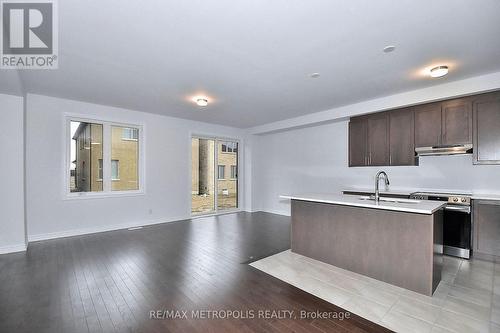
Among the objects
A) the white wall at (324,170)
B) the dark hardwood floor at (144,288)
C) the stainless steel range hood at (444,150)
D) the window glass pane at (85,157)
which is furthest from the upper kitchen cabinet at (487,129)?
the window glass pane at (85,157)

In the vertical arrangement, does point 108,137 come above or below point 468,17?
below

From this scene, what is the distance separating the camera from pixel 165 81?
3.52 m

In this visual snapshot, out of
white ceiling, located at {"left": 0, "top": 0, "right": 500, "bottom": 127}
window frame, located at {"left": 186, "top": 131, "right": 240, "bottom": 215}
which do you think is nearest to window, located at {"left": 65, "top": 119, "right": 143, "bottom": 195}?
white ceiling, located at {"left": 0, "top": 0, "right": 500, "bottom": 127}

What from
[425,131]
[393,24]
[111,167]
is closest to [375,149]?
[425,131]

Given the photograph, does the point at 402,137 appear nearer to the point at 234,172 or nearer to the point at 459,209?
the point at 459,209

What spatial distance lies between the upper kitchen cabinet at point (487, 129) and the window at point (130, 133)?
6518mm

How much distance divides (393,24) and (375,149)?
290 centimetres

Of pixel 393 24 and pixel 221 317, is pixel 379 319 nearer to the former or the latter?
pixel 221 317

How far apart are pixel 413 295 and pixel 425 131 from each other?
2874mm

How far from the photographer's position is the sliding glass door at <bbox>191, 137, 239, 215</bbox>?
6.54m

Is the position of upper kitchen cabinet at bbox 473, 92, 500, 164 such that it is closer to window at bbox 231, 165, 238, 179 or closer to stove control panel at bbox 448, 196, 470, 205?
stove control panel at bbox 448, 196, 470, 205

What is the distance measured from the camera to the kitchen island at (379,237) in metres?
2.40

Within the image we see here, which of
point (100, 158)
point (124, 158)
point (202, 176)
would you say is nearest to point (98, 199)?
point (100, 158)

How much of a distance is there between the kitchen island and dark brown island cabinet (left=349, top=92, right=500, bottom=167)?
161 cm
